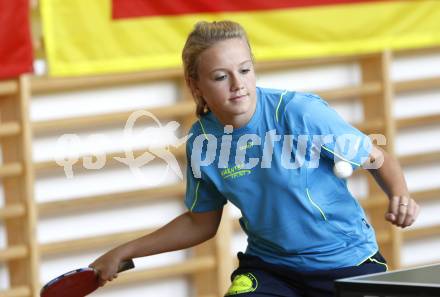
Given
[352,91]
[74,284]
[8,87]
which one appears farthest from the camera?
[352,91]

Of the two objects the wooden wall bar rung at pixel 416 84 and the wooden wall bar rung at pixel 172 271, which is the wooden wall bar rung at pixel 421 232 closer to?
the wooden wall bar rung at pixel 416 84

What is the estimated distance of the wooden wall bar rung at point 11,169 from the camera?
Answer: 4.61 m

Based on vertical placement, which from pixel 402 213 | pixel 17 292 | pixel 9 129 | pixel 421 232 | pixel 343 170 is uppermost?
pixel 9 129

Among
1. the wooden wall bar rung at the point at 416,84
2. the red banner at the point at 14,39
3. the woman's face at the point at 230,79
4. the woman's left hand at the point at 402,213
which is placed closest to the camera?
the woman's left hand at the point at 402,213

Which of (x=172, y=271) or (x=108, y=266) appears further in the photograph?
(x=172, y=271)

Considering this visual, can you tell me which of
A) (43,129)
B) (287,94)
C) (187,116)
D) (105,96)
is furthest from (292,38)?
(287,94)

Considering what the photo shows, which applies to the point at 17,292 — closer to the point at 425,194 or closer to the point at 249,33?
the point at 249,33

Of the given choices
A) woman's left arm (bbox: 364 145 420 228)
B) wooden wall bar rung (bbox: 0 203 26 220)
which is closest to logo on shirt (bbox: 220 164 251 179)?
woman's left arm (bbox: 364 145 420 228)

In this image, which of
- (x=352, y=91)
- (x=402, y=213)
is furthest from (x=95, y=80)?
(x=402, y=213)

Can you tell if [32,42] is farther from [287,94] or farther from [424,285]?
[424,285]

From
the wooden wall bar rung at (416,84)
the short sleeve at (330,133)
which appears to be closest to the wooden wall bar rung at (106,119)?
the wooden wall bar rung at (416,84)

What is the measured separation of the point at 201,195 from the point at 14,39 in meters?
1.80

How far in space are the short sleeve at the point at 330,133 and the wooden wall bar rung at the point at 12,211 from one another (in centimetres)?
216

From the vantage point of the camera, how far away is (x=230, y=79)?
111 inches
